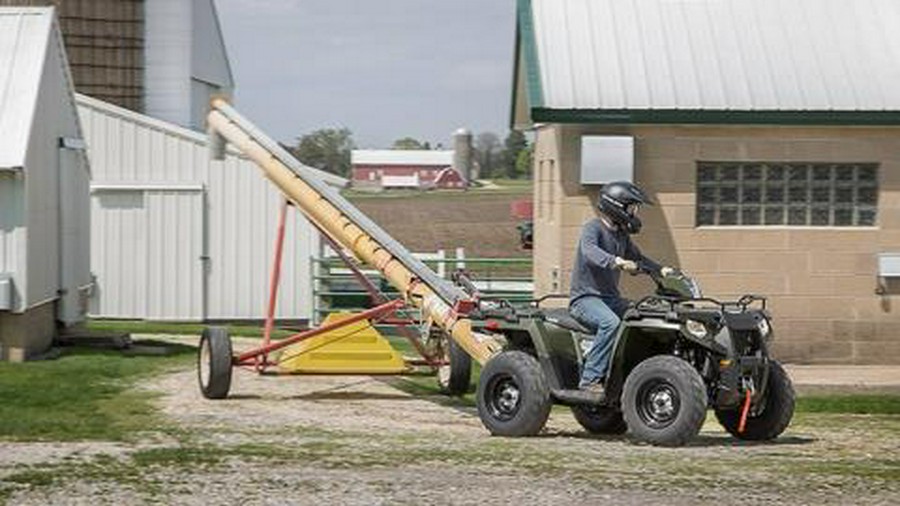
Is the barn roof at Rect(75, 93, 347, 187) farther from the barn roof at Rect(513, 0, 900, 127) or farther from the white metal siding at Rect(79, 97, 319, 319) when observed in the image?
the barn roof at Rect(513, 0, 900, 127)

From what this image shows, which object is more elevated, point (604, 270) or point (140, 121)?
point (140, 121)

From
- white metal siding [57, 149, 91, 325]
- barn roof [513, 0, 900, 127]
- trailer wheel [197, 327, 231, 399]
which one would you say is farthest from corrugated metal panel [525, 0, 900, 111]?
white metal siding [57, 149, 91, 325]

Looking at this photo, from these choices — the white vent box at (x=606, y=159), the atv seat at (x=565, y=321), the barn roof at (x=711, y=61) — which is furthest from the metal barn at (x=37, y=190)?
the atv seat at (x=565, y=321)

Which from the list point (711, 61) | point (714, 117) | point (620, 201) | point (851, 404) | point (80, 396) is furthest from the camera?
point (711, 61)

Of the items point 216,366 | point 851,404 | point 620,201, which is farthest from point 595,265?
point 851,404

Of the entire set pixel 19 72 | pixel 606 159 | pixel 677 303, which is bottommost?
pixel 677 303

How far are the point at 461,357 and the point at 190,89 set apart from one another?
57.6 feet

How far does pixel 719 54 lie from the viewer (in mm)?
22578

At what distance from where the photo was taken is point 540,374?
1369 cm

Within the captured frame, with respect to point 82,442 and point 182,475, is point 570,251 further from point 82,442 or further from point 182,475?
point 182,475

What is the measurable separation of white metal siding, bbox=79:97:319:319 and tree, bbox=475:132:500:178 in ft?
268

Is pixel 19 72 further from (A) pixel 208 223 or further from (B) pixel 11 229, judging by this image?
(A) pixel 208 223

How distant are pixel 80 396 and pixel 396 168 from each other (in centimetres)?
9508

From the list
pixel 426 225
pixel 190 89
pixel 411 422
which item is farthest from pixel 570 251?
pixel 426 225
